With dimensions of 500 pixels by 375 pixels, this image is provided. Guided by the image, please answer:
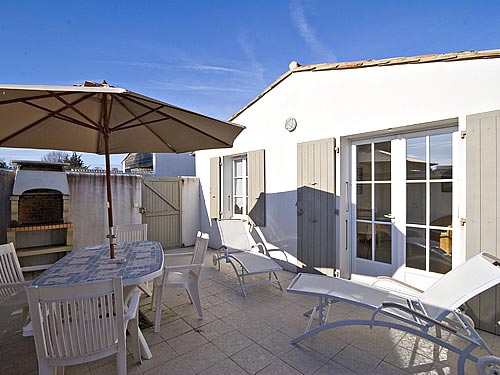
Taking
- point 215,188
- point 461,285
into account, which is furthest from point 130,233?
point 461,285

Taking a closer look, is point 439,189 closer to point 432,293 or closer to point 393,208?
point 393,208

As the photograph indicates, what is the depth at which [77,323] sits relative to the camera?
158cm

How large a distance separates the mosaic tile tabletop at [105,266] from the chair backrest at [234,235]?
2.18 meters

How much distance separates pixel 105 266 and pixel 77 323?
99 centimetres

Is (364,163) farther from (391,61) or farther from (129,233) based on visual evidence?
(129,233)

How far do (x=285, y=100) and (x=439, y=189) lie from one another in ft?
9.90

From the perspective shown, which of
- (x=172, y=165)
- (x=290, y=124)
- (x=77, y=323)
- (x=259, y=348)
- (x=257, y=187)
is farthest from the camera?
(x=172, y=165)

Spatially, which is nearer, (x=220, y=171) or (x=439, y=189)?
(x=439, y=189)

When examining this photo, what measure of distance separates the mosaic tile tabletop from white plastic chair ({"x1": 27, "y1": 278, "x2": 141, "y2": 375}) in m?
0.43

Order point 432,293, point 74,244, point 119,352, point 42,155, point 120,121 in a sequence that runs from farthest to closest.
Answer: point 42,155 < point 74,244 < point 120,121 < point 432,293 < point 119,352

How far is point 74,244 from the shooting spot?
5.32 metres

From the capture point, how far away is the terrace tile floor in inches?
88.3

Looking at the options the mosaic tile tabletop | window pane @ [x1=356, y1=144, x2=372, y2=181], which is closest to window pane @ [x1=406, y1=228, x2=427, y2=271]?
window pane @ [x1=356, y1=144, x2=372, y2=181]

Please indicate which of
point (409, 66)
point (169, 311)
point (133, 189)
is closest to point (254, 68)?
point (409, 66)
